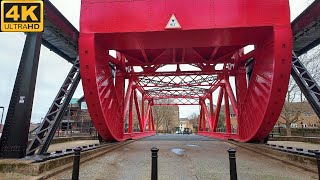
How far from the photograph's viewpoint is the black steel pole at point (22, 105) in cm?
592

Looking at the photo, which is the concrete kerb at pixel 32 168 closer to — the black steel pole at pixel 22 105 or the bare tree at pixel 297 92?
the black steel pole at pixel 22 105

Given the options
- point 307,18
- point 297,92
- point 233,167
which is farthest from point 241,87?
point 297,92

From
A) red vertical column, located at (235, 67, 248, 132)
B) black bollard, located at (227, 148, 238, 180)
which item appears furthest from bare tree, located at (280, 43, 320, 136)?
black bollard, located at (227, 148, 238, 180)

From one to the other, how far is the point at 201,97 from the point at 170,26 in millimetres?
28901

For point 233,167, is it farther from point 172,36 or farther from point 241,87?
point 241,87

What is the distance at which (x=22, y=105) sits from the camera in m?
6.08

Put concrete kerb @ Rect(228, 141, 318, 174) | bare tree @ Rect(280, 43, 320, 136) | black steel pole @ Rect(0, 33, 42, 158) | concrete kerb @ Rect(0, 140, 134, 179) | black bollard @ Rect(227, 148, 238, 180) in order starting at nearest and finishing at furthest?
black bollard @ Rect(227, 148, 238, 180)
concrete kerb @ Rect(0, 140, 134, 179)
black steel pole @ Rect(0, 33, 42, 158)
concrete kerb @ Rect(228, 141, 318, 174)
bare tree @ Rect(280, 43, 320, 136)

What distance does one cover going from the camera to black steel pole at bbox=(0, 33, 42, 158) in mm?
5918

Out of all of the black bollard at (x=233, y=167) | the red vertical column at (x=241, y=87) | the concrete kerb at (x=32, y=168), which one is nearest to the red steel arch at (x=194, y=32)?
the red vertical column at (x=241, y=87)

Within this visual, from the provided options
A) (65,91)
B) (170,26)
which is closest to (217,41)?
(170,26)

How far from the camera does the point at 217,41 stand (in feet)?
30.6

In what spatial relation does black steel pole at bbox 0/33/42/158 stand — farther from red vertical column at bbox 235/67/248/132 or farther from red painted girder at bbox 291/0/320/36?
red vertical column at bbox 235/67/248/132

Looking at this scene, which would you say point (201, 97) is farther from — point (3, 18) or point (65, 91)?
point (3, 18)

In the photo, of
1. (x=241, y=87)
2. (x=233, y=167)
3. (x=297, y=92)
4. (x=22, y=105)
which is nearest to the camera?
(x=233, y=167)
